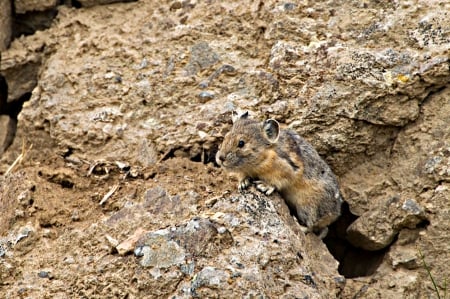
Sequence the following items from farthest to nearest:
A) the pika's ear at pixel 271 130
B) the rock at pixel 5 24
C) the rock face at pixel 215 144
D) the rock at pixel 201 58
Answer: the rock at pixel 5 24, the rock at pixel 201 58, the pika's ear at pixel 271 130, the rock face at pixel 215 144

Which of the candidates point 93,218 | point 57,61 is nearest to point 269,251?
point 93,218

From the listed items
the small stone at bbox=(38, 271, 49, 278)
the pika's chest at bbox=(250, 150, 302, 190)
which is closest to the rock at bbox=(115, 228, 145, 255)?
the small stone at bbox=(38, 271, 49, 278)

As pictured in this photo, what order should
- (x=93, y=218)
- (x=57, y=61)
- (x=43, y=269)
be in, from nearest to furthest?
1. (x=43, y=269)
2. (x=93, y=218)
3. (x=57, y=61)

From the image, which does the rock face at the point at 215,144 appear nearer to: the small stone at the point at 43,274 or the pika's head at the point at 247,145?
the small stone at the point at 43,274

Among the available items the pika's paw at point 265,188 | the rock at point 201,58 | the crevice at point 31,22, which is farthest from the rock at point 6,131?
the pika's paw at point 265,188

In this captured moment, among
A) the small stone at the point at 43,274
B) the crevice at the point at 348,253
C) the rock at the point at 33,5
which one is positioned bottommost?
the crevice at the point at 348,253

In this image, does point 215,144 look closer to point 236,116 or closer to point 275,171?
point 236,116

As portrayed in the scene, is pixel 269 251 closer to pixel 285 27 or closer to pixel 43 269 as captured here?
pixel 43 269
